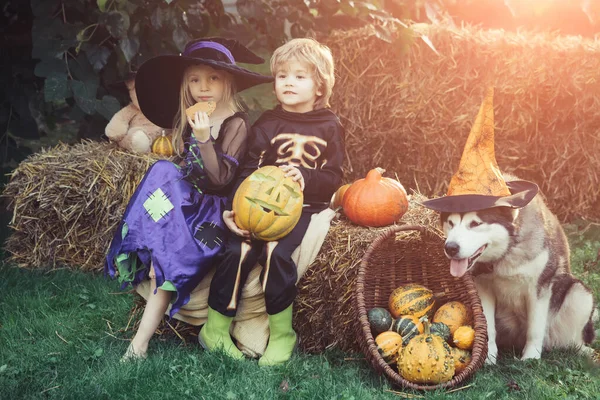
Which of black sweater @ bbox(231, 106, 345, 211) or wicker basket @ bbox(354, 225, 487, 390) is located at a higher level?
black sweater @ bbox(231, 106, 345, 211)

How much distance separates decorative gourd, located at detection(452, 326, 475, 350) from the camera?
10.7 feet

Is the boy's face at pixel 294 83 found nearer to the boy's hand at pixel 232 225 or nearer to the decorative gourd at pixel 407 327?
the boy's hand at pixel 232 225

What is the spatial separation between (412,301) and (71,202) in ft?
9.92

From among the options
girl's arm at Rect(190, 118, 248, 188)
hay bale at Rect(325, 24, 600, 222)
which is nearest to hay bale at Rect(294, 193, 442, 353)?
girl's arm at Rect(190, 118, 248, 188)

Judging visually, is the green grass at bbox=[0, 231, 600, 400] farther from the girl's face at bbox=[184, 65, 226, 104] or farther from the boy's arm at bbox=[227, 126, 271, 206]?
the girl's face at bbox=[184, 65, 226, 104]

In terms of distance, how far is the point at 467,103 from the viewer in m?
5.76

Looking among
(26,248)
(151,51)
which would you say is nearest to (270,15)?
(151,51)

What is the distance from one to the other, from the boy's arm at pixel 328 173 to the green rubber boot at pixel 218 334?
2.74ft

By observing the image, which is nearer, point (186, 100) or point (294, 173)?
point (294, 173)

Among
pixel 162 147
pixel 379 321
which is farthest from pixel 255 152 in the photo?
pixel 162 147

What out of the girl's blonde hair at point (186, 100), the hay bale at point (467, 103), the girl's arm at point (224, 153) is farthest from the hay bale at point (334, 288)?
the hay bale at point (467, 103)

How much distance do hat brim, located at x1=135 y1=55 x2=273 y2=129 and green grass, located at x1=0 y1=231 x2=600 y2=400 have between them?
52.3 inches

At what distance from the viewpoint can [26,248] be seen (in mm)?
5391

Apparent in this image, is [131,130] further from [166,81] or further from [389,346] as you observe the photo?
[389,346]
